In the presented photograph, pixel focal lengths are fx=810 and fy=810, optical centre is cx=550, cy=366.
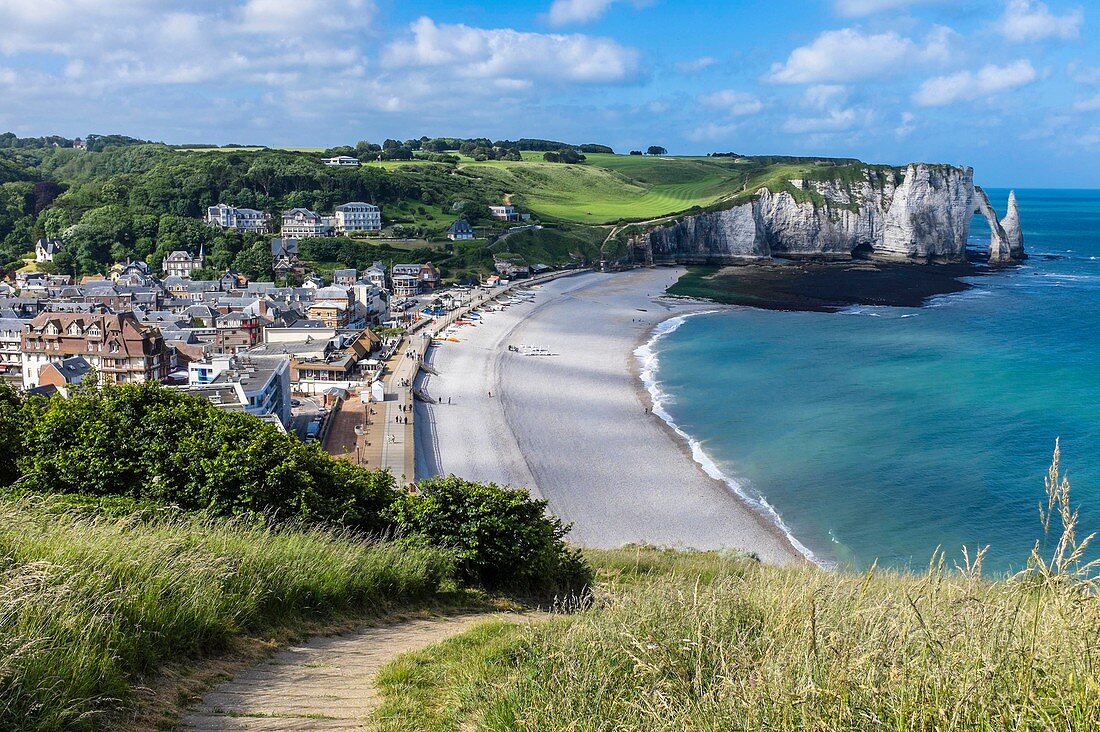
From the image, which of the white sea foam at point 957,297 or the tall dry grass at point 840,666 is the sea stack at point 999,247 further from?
the tall dry grass at point 840,666

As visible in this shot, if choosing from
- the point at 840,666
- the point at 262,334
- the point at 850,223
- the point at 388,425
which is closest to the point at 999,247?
the point at 850,223

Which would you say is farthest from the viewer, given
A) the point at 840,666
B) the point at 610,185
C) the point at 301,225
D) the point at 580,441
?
the point at 610,185

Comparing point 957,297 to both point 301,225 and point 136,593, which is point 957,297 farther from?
point 136,593

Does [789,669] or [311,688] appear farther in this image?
[311,688]

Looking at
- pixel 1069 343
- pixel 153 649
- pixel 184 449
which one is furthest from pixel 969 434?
pixel 153 649

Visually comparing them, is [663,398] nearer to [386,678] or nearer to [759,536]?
[759,536]

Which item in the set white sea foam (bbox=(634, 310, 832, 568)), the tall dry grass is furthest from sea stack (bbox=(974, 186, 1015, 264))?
the tall dry grass
